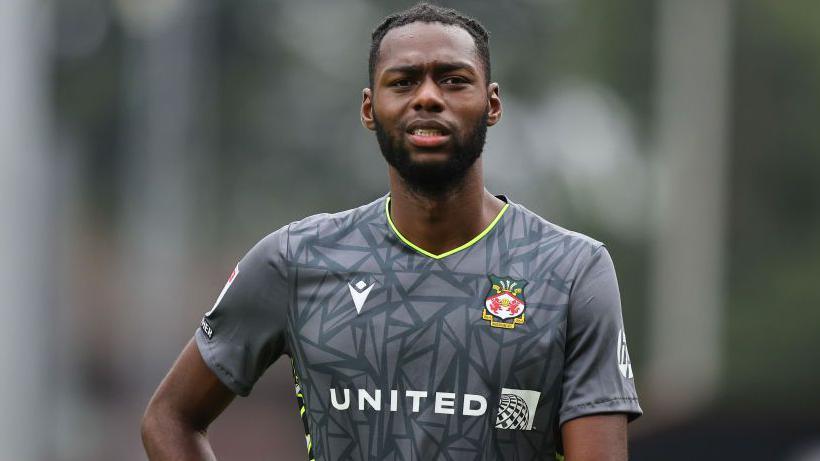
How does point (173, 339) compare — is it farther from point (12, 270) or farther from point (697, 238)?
point (12, 270)

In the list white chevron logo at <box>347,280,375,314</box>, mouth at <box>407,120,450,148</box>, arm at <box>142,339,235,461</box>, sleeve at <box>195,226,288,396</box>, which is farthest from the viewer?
arm at <box>142,339,235,461</box>

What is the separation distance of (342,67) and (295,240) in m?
34.1

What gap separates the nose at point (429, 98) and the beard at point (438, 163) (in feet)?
0.36

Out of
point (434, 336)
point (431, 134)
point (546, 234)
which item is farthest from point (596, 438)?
point (431, 134)

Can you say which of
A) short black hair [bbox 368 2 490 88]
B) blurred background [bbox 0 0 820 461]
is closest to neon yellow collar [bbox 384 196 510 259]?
short black hair [bbox 368 2 490 88]

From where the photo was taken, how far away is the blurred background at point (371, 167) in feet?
81.6

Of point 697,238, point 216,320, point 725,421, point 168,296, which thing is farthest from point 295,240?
point 697,238

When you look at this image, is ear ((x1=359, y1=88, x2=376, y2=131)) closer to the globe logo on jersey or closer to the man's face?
Answer: the man's face

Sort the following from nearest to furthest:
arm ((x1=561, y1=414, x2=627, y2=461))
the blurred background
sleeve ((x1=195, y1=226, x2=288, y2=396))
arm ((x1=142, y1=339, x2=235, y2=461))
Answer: arm ((x1=561, y1=414, x2=627, y2=461)), sleeve ((x1=195, y1=226, x2=288, y2=396)), arm ((x1=142, y1=339, x2=235, y2=461)), the blurred background

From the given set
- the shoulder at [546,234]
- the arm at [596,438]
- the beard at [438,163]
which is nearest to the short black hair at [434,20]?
the beard at [438,163]

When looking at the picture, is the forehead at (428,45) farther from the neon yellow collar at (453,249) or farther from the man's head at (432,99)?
the neon yellow collar at (453,249)

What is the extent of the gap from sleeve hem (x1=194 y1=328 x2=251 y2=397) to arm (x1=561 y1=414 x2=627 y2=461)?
1.16 m

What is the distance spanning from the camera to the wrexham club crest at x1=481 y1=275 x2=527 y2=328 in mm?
5570

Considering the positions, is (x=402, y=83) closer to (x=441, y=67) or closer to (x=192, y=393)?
(x=441, y=67)
